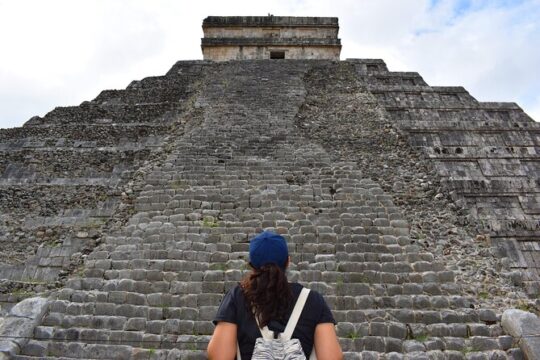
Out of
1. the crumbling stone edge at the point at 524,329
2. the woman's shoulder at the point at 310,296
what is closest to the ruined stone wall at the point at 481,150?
the crumbling stone edge at the point at 524,329

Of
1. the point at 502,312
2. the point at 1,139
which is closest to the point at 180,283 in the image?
the point at 502,312

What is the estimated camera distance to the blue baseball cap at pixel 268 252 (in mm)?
2188

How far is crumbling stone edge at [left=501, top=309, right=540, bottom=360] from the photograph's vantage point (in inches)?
169

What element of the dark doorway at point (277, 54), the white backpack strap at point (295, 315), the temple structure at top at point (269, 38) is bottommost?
the white backpack strap at point (295, 315)

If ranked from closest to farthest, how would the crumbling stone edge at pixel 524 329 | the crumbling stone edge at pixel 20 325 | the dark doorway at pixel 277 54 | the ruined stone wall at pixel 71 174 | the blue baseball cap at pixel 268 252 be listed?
the blue baseball cap at pixel 268 252, the crumbling stone edge at pixel 524 329, the crumbling stone edge at pixel 20 325, the ruined stone wall at pixel 71 174, the dark doorway at pixel 277 54

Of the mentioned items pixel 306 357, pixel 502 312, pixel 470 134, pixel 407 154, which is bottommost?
pixel 306 357

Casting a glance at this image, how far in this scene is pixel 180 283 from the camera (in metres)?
5.26

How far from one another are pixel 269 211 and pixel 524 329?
11.9 feet

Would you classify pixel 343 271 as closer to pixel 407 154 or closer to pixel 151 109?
pixel 407 154

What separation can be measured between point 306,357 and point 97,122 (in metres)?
10.1

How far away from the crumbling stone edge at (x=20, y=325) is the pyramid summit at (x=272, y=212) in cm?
2

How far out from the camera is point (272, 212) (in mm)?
6523

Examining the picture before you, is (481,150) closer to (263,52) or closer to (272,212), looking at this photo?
(272,212)

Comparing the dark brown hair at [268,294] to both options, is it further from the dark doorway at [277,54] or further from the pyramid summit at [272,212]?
the dark doorway at [277,54]
